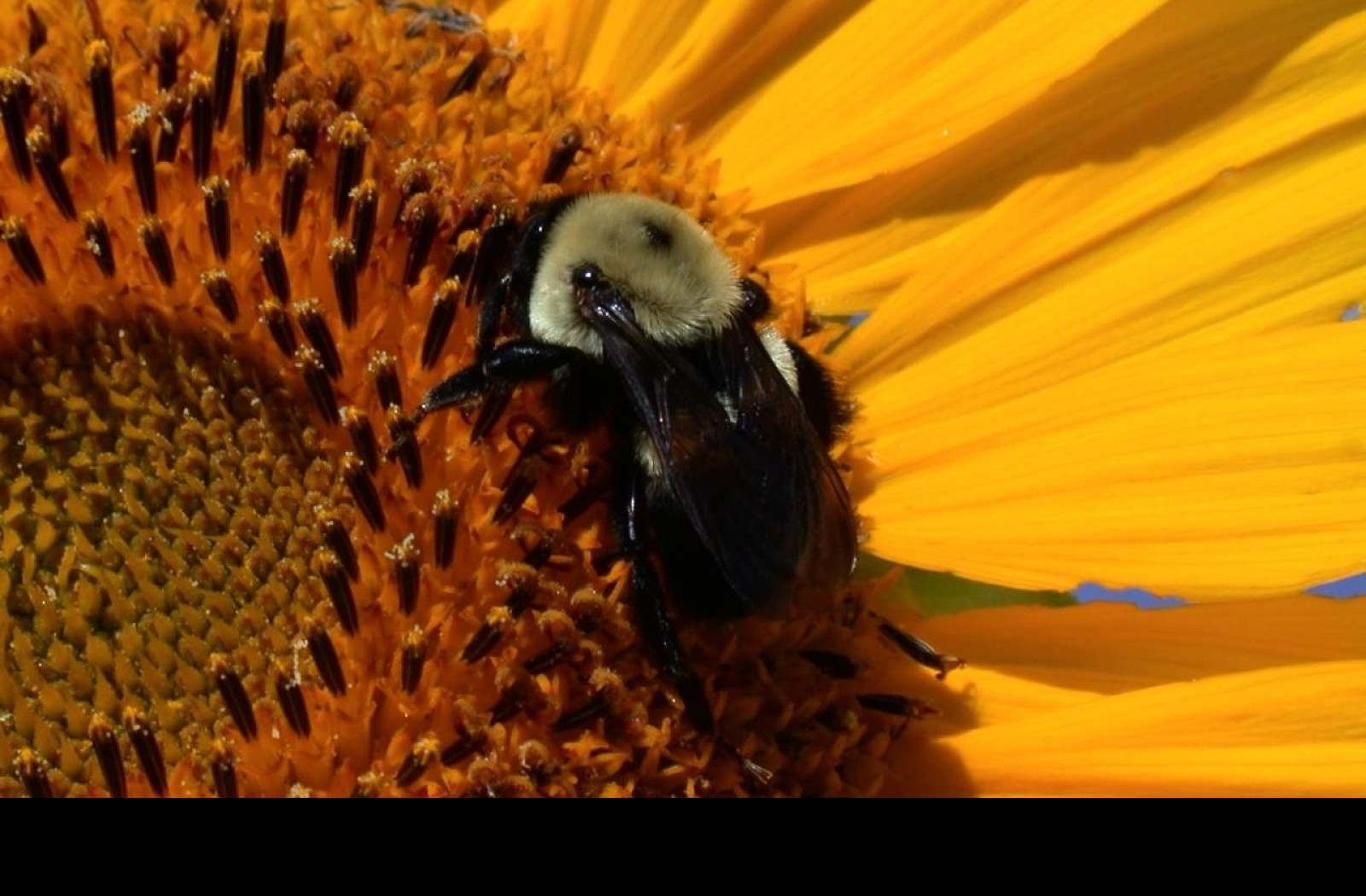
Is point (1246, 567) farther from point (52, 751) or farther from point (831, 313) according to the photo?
point (52, 751)

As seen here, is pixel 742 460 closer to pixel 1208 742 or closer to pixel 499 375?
pixel 499 375

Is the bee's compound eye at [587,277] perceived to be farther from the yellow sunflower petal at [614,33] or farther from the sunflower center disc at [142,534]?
the yellow sunflower petal at [614,33]

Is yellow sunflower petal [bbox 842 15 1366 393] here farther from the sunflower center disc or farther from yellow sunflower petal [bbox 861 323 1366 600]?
the sunflower center disc

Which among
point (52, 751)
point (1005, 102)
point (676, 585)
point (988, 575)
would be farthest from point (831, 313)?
point (52, 751)

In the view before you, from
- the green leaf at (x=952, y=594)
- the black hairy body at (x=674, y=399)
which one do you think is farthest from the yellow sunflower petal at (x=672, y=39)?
the green leaf at (x=952, y=594)

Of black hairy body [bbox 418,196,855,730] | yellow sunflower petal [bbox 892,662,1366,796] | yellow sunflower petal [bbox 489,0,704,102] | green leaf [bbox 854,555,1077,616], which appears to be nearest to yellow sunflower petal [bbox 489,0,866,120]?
yellow sunflower petal [bbox 489,0,704,102]

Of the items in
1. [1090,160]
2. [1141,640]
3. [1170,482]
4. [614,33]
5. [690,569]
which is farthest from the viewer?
[614,33]

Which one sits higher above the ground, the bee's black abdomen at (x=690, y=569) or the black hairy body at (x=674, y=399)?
the black hairy body at (x=674, y=399)

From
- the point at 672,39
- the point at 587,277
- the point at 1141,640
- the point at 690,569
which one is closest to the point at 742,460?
the point at 690,569
